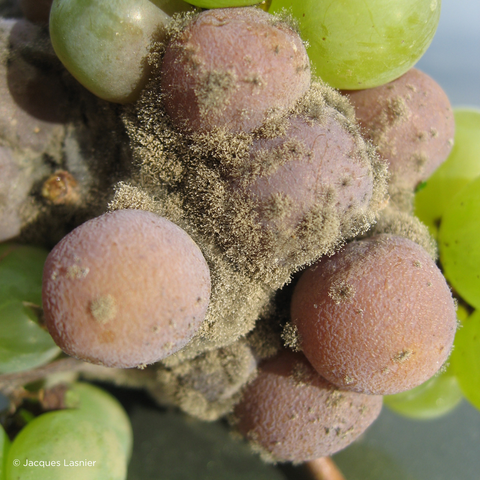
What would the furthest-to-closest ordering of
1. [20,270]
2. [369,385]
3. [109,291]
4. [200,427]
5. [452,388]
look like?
[200,427], [452,388], [20,270], [369,385], [109,291]

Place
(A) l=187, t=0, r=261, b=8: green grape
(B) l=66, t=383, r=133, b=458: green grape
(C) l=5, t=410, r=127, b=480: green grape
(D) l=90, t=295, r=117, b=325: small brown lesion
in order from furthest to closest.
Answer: (B) l=66, t=383, r=133, b=458: green grape < (C) l=5, t=410, r=127, b=480: green grape < (A) l=187, t=0, r=261, b=8: green grape < (D) l=90, t=295, r=117, b=325: small brown lesion

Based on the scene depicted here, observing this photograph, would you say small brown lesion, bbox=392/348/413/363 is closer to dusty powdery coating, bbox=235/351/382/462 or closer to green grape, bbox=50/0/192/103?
dusty powdery coating, bbox=235/351/382/462

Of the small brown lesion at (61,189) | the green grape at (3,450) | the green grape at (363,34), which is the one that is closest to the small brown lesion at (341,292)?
the green grape at (363,34)

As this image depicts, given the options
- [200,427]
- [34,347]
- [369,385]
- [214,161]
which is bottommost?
[200,427]

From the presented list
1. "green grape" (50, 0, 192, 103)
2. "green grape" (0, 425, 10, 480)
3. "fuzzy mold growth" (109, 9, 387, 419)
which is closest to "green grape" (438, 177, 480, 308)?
"fuzzy mold growth" (109, 9, 387, 419)

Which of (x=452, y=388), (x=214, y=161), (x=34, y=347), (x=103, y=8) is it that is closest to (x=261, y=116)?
(x=214, y=161)

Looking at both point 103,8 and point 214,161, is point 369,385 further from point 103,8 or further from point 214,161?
point 103,8

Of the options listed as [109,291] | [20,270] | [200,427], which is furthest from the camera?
[200,427]

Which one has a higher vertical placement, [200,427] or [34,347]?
[34,347]
